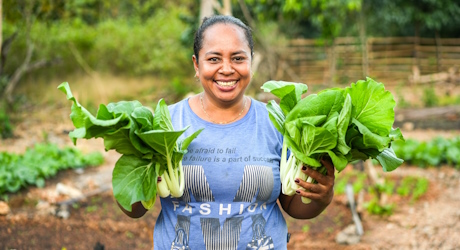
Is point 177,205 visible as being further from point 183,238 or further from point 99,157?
point 99,157

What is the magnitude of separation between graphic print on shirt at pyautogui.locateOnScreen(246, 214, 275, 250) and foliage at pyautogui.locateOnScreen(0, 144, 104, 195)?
4.32 metres

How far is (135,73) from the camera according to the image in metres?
16.5

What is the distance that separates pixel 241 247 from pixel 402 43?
19.5 m

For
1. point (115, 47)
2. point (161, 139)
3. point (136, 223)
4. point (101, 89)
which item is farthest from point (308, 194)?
point (115, 47)

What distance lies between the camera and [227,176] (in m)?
2.00

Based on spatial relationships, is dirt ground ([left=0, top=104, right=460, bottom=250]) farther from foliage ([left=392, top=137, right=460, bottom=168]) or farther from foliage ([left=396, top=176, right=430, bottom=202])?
foliage ([left=392, top=137, right=460, bottom=168])

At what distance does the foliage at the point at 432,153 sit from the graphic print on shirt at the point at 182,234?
6.16m

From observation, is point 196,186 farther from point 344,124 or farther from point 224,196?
point 344,124

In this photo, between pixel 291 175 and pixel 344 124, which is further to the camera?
pixel 291 175

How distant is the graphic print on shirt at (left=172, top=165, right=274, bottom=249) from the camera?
199 cm

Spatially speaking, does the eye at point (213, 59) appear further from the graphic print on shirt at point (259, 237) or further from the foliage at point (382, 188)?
the foliage at point (382, 188)

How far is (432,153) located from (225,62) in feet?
20.6

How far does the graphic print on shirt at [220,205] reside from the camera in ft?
6.54

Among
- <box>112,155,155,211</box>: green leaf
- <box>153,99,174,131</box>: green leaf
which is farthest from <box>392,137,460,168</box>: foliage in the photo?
<box>112,155,155,211</box>: green leaf
